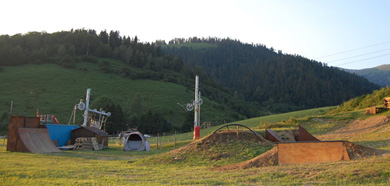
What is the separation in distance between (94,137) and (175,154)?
16296mm

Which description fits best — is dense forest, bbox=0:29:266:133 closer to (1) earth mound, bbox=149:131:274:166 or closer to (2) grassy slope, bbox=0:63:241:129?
(2) grassy slope, bbox=0:63:241:129

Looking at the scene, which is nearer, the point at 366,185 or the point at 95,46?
the point at 366,185

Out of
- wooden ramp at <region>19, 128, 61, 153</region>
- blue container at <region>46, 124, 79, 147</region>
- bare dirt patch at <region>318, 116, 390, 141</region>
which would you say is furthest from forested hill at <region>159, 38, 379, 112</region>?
wooden ramp at <region>19, 128, 61, 153</region>

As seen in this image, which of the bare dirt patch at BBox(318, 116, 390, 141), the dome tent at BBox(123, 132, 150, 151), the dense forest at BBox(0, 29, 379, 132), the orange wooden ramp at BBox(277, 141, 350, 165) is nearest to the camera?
the orange wooden ramp at BBox(277, 141, 350, 165)

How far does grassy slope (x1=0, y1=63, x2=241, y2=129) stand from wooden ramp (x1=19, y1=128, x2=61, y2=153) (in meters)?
39.1

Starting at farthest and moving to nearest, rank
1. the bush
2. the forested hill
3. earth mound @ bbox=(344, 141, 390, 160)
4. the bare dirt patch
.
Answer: the forested hill
the bush
the bare dirt patch
earth mound @ bbox=(344, 141, 390, 160)

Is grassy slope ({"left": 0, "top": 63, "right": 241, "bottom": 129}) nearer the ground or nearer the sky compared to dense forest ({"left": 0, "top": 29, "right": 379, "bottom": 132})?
nearer the ground

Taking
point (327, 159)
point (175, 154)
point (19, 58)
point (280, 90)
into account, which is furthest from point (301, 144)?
point (280, 90)

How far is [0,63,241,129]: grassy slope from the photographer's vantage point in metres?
68.9

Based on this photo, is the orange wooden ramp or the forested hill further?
the forested hill

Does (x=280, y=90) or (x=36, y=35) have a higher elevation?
(x=36, y=35)

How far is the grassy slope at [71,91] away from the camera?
6894cm

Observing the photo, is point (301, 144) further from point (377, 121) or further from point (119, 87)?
point (119, 87)

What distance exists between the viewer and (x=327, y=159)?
1280cm
